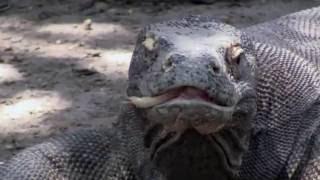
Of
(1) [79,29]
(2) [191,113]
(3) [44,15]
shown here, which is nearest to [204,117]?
(2) [191,113]

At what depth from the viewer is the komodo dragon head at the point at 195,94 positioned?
2275mm

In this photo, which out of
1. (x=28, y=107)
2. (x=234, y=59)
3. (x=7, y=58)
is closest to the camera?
(x=234, y=59)

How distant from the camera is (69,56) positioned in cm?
544

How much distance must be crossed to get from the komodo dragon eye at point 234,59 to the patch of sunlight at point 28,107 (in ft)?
6.01

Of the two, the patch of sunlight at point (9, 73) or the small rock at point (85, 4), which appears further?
the small rock at point (85, 4)

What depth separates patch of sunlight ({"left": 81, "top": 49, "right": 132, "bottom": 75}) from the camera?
5.09 meters

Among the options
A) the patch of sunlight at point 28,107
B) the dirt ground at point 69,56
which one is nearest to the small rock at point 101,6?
the dirt ground at point 69,56

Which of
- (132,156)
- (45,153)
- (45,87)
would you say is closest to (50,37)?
(45,87)

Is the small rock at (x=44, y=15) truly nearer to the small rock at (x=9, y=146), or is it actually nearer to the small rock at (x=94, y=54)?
the small rock at (x=94, y=54)

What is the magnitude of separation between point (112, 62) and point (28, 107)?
86 centimetres

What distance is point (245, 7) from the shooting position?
664 centimetres

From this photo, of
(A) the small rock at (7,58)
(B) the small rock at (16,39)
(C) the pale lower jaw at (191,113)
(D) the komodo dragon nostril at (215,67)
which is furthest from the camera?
(B) the small rock at (16,39)

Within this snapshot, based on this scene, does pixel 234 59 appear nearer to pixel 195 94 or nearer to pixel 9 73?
pixel 195 94

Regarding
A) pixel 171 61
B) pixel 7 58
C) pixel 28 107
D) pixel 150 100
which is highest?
pixel 171 61
